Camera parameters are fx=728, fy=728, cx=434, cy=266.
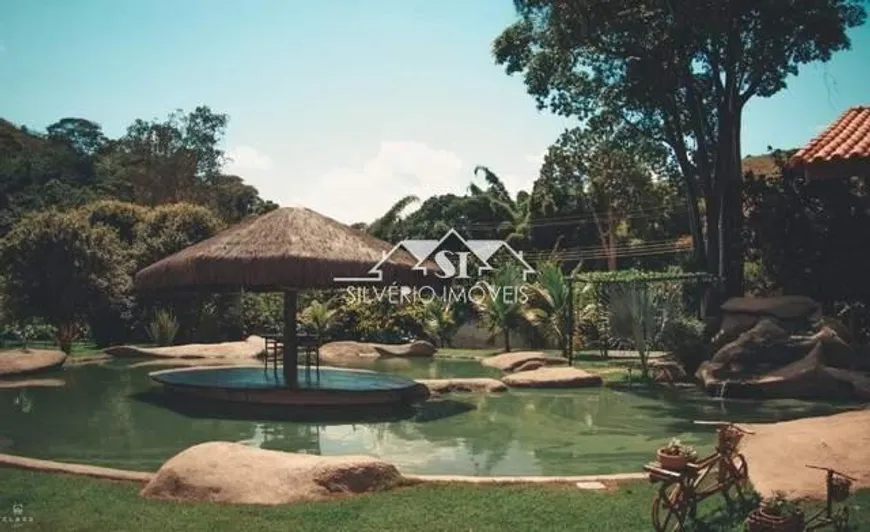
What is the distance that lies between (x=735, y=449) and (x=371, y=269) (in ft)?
22.8

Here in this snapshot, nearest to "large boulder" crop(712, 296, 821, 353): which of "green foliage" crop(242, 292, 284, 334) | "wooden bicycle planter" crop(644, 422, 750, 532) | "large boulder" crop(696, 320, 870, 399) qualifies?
"large boulder" crop(696, 320, 870, 399)

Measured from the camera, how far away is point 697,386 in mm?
13039

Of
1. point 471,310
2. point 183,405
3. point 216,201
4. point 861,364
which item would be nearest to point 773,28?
point 861,364

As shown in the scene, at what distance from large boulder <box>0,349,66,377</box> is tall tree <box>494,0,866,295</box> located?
40.9ft

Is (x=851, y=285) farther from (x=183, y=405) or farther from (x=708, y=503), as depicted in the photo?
(x=183, y=405)

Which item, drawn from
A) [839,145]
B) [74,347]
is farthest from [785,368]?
[74,347]

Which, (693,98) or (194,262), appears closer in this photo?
(194,262)

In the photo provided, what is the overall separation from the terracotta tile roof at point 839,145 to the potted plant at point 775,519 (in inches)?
135

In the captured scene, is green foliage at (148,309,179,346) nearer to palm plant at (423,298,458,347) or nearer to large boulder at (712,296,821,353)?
palm plant at (423,298,458,347)

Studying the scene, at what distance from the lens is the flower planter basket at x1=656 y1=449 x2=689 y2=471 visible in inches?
185

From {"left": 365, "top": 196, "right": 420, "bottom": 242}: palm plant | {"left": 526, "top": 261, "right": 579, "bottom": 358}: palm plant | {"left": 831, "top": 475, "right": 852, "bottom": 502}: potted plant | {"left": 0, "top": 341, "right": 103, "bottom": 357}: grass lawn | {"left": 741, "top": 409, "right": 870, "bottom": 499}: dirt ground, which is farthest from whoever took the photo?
{"left": 365, "top": 196, "right": 420, "bottom": 242}: palm plant

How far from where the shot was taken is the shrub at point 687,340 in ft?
44.4

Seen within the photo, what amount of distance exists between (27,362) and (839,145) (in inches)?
546

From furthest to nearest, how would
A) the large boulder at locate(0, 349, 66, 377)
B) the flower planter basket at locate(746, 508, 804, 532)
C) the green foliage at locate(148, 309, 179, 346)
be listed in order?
the green foliage at locate(148, 309, 179, 346) < the large boulder at locate(0, 349, 66, 377) < the flower planter basket at locate(746, 508, 804, 532)
